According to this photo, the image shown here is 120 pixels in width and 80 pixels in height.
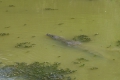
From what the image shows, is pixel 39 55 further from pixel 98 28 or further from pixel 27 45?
pixel 98 28

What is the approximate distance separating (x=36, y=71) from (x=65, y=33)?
284 centimetres

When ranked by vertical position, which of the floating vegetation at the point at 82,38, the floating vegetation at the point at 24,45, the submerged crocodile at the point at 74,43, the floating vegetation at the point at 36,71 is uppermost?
the floating vegetation at the point at 82,38

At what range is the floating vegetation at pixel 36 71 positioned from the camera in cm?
747

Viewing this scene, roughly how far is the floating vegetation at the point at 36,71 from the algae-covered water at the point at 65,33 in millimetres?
246

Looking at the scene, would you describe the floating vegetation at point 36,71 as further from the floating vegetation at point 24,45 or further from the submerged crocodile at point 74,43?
the submerged crocodile at point 74,43

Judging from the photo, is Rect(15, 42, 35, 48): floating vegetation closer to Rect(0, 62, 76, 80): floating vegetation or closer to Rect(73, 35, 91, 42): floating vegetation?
Rect(0, 62, 76, 80): floating vegetation

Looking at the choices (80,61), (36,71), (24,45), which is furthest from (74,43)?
(36,71)

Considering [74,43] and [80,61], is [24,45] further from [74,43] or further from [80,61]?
[80,61]

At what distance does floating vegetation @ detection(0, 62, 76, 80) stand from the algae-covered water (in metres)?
0.25

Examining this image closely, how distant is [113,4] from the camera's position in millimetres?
13312

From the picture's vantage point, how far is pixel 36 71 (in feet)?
25.3

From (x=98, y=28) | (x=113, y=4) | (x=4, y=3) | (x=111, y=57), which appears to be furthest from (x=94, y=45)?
(x=4, y=3)

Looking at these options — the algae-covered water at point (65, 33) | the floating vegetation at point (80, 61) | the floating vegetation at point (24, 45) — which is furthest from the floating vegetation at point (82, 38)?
the floating vegetation at point (24, 45)

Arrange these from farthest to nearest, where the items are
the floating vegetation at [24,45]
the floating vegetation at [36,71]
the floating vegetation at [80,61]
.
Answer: the floating vegetation at [24,45] → the floating vegetation at [80,61] → the floating vegetation at [36,71]
